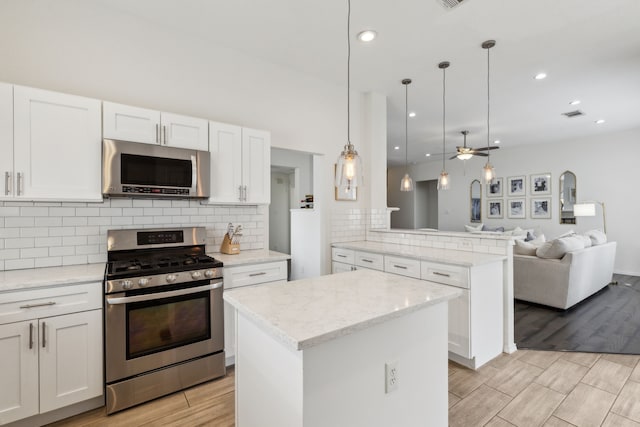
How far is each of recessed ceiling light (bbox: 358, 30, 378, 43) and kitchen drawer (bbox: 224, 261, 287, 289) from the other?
7.51 feet

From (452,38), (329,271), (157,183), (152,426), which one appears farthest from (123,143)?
(452,38)

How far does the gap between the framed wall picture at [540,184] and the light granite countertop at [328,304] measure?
295 inches

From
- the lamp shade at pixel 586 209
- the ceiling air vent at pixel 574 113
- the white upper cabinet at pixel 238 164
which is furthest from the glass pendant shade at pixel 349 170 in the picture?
the lamp shade at pixel 586 209

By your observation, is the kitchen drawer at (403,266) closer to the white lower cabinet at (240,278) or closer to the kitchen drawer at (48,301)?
the white lower cabinet at (240,278)

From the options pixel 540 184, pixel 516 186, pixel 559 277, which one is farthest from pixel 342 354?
pixel 516 186

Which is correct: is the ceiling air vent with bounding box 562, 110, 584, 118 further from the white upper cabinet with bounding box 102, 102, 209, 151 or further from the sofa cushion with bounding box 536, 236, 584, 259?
the white upper cabinet with bounding box 102, 102, 209, 151

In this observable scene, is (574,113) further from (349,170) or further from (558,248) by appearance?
(349,170)

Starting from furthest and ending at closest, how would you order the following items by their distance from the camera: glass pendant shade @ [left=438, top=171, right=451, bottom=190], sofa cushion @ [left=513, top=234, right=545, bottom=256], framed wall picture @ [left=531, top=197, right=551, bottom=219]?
framed wall picture @ [left=531, top=197, right=551, bottom=219] < glass pendant shade @ [left=438, top=171, right=451, bottom=190] < sofa cushion @ [left=513, top=234, right=545, bottom=256]

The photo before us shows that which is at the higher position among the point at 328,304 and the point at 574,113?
the point at 574,113

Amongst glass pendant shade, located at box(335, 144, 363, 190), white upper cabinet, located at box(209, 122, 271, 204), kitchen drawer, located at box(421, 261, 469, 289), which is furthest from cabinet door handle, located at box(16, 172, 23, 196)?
kitchen drawer, located at box(421, 261, 469, 289)

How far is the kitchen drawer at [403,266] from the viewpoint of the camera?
A: 9.48ft

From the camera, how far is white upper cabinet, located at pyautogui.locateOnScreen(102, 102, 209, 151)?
2254 millimetres

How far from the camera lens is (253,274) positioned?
270 cm

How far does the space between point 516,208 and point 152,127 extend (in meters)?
8.40
